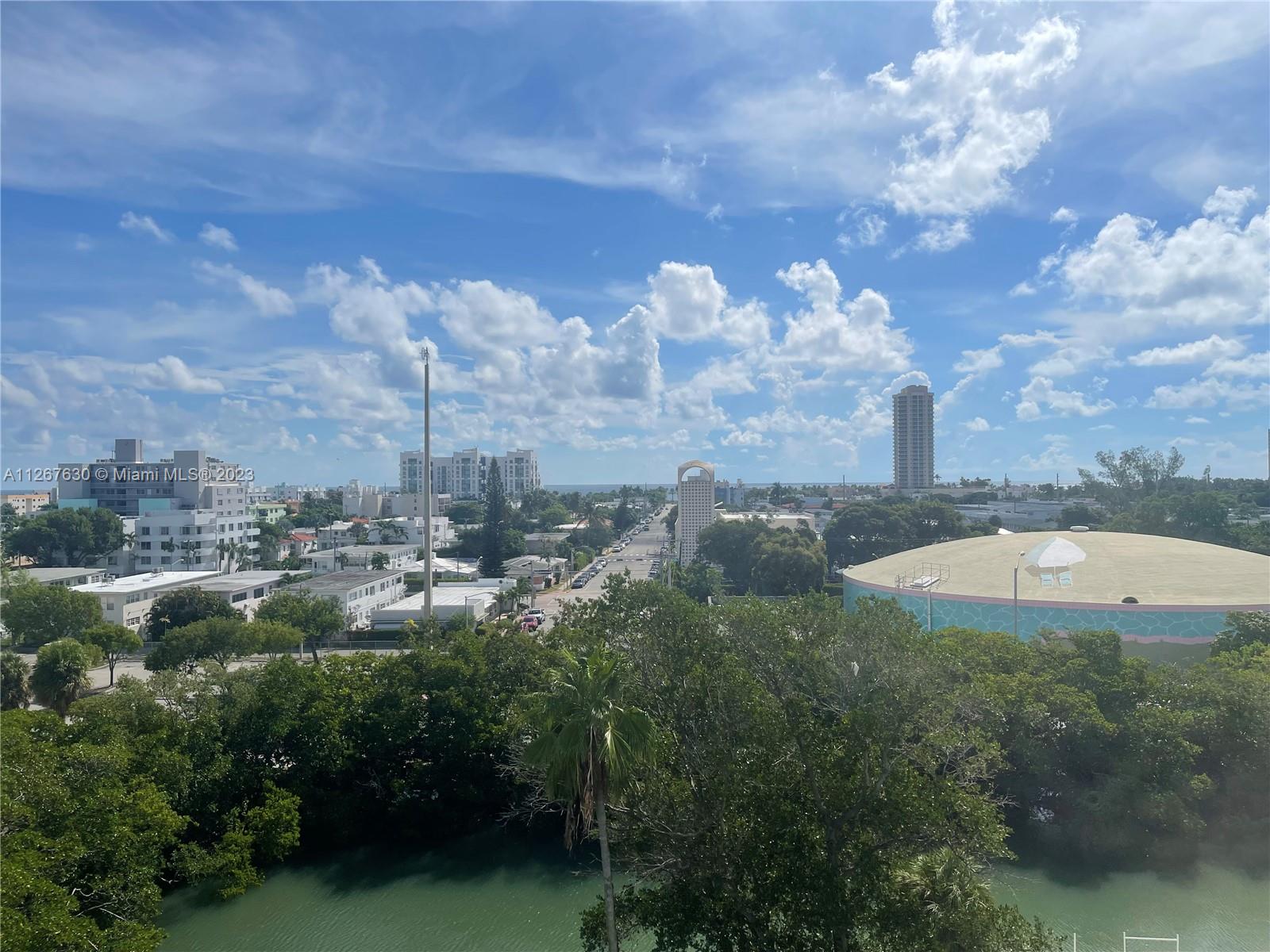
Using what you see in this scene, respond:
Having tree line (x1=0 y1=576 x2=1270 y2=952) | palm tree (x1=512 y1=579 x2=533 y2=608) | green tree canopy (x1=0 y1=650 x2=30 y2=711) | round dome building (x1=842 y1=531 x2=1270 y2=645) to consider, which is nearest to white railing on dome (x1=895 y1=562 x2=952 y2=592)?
round dome building (x1=842 y1=531 x2=1270 y2=645)

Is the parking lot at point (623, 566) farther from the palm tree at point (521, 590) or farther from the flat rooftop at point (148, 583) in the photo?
the flat rooftop at point (148, 583)

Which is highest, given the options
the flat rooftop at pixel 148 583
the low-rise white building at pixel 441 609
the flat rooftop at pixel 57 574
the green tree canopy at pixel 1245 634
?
the green tree canopy at pixel 1245 634

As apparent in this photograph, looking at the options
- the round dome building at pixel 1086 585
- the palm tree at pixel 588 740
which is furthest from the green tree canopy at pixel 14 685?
the round dome building at pixel 1086 585

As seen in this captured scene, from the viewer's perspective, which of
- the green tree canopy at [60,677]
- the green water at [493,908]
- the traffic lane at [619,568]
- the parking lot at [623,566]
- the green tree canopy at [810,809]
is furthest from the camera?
the parking lot at [623,566]

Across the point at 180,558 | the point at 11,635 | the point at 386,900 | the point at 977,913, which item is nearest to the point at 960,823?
the point at 977,913

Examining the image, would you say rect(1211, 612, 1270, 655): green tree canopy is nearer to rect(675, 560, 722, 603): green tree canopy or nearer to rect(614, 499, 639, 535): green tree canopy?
rect(675, 560, 722, 603): green tree canopy

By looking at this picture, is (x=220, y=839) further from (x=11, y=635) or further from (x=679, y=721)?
(x=11, y=635)

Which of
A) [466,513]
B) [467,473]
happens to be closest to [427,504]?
[466,513]
